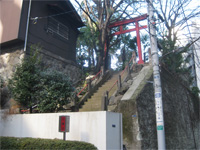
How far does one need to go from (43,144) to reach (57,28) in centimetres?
1089

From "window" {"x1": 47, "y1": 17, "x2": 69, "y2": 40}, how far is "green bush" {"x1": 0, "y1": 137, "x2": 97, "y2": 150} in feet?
30.2

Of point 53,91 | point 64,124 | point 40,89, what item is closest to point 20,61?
point 40,89

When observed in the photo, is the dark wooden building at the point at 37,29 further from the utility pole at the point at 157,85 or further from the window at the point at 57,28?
the utility pole at the point at 157,85

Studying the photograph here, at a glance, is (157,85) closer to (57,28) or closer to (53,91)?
(53,91)

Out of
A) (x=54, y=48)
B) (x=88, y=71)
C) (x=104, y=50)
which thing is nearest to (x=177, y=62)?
(x=104, y=50)

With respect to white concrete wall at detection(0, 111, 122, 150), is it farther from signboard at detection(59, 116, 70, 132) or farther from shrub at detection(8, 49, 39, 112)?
shrub at detection(8, 49, 39, 112)

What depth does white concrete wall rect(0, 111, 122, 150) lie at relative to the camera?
20.2 ft

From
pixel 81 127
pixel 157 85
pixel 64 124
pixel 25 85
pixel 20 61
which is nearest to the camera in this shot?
pixel 64 124

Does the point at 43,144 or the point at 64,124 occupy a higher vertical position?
the point at 64,124

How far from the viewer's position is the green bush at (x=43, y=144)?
5.71m

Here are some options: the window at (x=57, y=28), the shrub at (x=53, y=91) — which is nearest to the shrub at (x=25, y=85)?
the shrub at (x=53, y=91)

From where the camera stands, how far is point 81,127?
21.4ft

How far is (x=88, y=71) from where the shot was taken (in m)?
18.6

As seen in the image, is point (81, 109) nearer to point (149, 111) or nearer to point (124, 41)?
point (149, 111)
